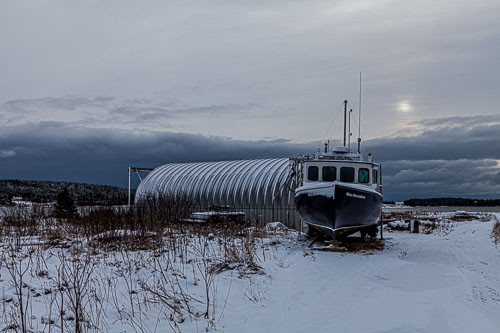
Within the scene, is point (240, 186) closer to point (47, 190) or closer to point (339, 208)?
point (339, 208)

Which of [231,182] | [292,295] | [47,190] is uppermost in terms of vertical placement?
[231,182]

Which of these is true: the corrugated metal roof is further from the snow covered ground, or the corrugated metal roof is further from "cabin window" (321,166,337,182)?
the snow covered ground

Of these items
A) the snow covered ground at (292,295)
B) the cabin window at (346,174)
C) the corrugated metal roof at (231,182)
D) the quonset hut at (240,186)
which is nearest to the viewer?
the snow covered ground at (292,295)

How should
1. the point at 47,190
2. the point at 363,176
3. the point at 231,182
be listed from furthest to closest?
the point at 47,190 → the point at 231,182 → the point at 363,176

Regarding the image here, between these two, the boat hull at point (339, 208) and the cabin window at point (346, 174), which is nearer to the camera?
the boat hull at point (339, 208)

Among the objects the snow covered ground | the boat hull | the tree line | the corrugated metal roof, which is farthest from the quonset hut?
the tree line

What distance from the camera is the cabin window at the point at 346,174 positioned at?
22.3 meters

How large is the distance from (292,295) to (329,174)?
12137 millimetres

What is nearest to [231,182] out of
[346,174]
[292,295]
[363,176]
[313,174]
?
[313,174]

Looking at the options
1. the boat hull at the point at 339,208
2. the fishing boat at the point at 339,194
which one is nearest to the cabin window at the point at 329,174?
the fishing boat at the point at 339,194

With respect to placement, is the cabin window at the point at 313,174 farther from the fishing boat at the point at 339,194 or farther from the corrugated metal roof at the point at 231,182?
the corrugated metal roof at the point at 231,182

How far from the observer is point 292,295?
1091 centimetres

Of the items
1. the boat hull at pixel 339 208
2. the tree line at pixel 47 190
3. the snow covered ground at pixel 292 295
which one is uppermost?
the boat hull at pixel 339 208

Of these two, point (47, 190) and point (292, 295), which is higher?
point (292, 295)
